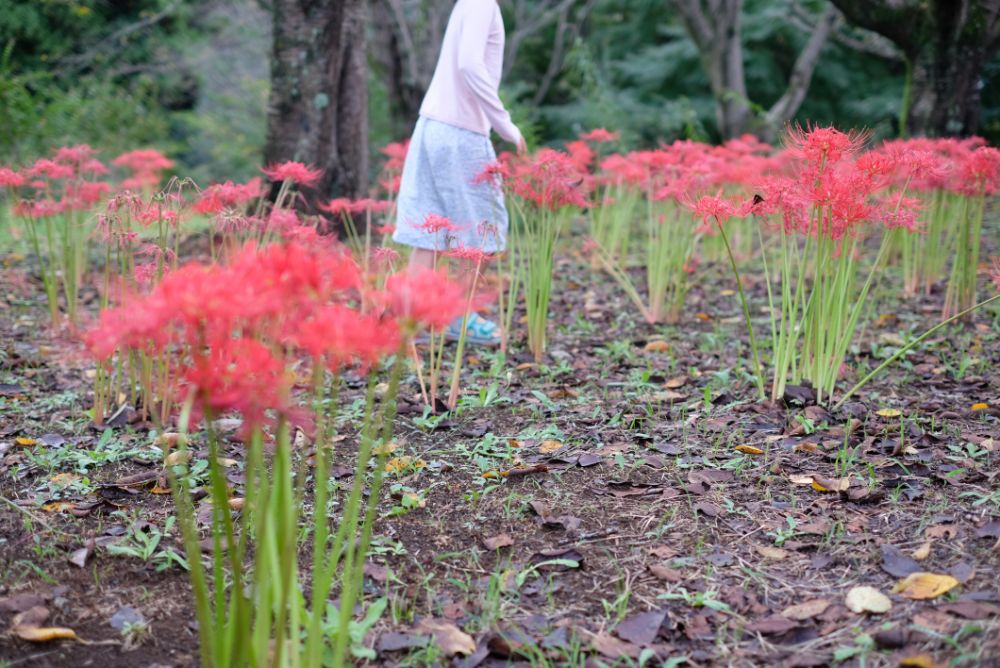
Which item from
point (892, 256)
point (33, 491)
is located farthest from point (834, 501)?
point (892, 256)

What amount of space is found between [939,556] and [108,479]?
7.38 feet

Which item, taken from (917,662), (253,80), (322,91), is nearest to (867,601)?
(917,662)

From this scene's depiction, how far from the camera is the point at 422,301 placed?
48.3 inches

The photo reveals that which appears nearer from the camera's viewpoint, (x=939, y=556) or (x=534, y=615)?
(x=534, y=615)

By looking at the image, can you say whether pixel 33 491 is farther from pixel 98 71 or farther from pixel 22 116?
pixel 98 71

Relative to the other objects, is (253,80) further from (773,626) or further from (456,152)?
(773,626)

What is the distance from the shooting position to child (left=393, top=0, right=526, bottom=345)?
3.46 m

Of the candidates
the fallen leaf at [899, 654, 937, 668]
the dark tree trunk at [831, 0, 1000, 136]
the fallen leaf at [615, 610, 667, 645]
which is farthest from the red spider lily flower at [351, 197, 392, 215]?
the dark tree trunk at [831, 0, 1000, 136]

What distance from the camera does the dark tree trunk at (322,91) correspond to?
4945 millimetres

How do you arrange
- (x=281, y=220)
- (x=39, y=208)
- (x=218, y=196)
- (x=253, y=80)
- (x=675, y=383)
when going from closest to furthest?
(x=281, y=220) < (x=218, y=196) < (x=675, y=383) < (x=39, y=208) < (x=253, y=80)

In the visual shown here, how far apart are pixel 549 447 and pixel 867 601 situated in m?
1.10

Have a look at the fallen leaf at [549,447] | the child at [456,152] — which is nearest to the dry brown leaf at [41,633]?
the fallen leaf at [549,447]

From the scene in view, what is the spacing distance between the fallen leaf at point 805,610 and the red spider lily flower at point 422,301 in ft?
3.49

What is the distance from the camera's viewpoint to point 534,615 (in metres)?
1.79
